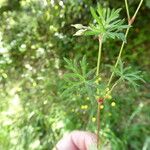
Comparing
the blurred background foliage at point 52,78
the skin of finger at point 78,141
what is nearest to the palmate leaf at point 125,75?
the skin of finger at point 78,141

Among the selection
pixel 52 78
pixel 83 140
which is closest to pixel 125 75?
pixel 83 140

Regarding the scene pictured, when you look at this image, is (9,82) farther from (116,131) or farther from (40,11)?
(116,131)

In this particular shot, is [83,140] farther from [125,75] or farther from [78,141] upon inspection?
[125,75]

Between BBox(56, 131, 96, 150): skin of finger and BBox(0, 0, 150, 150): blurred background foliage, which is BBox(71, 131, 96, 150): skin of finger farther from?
BBox(0, 0, 150, 150): blurred background foliage

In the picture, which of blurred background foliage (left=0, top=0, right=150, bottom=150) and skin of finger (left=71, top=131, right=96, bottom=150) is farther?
blurred background foliage (left=0, top=0, right=150, bottom=150)

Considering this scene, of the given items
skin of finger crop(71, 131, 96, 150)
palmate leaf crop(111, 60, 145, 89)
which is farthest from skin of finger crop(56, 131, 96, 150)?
palmate leaf crop(111, 60, 145, 89)

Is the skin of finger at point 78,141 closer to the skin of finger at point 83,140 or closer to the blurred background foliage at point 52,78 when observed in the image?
the skin of finger at point 83,140
